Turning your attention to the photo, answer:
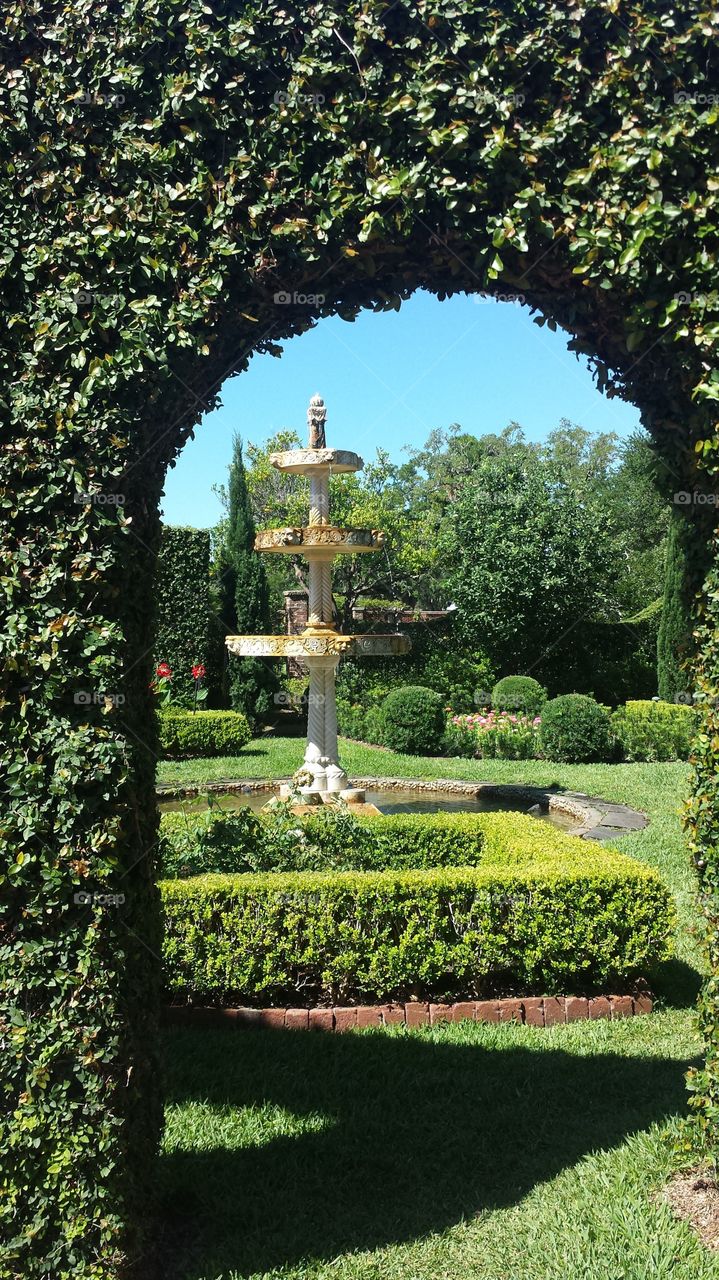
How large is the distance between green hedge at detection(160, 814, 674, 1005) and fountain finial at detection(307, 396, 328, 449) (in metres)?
5.43

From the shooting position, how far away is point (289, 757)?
13.3 metres

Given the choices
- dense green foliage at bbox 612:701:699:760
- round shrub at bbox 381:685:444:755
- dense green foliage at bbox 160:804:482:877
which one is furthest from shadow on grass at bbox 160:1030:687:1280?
round shrub at bbox 381:685:444:755

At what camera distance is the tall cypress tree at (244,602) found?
16453 mm

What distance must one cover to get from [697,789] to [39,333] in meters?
2.50

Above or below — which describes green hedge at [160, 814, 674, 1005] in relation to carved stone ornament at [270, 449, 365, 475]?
below

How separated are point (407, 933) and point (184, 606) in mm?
12226

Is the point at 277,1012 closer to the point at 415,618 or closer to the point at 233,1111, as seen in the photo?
the point at 233,1111

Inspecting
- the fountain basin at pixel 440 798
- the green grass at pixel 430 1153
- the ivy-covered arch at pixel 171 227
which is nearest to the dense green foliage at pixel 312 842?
the green grass at pixel 430 1153

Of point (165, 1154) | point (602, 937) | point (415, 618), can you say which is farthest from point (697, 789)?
point (415, 618)

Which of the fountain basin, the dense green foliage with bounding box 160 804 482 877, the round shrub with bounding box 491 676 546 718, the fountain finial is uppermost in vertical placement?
the fountain finial

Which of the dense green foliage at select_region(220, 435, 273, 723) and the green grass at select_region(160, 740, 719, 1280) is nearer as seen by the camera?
the green grass at select_region(160, 740, 719, 1280)

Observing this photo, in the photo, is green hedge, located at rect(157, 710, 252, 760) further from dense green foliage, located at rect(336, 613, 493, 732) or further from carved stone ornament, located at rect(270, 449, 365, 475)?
carved stone ornament, located at rect(270, 449, 365, 475)

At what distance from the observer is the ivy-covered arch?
266cm

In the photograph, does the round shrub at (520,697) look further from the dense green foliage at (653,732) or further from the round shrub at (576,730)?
the dense green foliage at (653,732)
